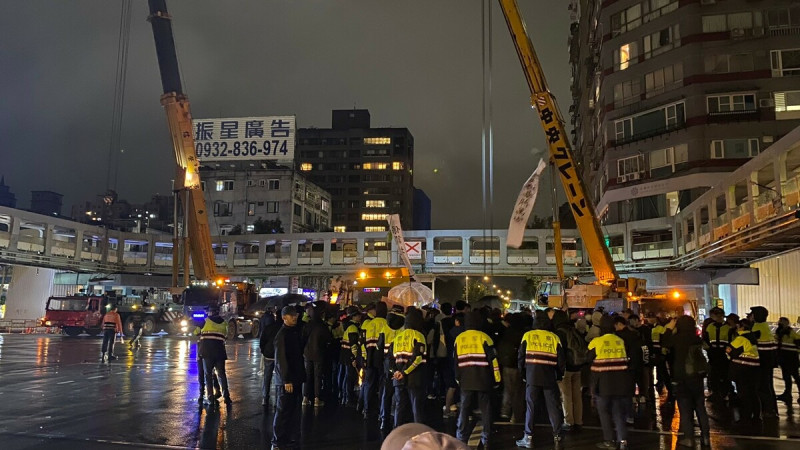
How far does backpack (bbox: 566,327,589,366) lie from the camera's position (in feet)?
31.0

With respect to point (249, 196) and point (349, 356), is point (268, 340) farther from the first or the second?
point (249, 196)

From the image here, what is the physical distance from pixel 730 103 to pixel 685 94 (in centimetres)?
277

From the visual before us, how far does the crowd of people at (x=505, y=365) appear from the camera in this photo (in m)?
8.17

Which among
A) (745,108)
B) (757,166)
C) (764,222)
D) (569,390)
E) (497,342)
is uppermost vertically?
(745,108)

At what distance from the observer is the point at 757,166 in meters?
19.7

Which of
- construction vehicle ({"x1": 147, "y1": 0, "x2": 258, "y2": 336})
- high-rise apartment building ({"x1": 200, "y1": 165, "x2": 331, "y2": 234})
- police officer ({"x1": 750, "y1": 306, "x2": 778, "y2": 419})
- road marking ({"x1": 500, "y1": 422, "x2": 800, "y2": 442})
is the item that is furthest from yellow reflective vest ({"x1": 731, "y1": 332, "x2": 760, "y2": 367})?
high-rise apartment building ({"x1": 200, "y1": 165, "x2": 331, "y2": 234})

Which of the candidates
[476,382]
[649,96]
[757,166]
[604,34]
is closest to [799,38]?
[649,96]

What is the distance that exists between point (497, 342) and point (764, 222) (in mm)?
11483

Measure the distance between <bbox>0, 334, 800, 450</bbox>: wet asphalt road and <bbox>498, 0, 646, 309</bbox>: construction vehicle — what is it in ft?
27.1

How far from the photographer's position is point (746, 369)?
10109mm

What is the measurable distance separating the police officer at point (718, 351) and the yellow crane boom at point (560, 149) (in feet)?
24.0

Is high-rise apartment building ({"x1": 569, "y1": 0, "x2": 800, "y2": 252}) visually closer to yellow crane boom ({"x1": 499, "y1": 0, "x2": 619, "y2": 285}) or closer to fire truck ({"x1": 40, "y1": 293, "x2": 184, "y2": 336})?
yellow crane boom ({"x1": 499, "y1": 0, "x2": 619, "y2": 285})

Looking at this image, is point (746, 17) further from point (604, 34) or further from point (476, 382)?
point (476, 382)

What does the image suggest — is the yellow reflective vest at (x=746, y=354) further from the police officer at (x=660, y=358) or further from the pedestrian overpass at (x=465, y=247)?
the pedestrian overpass at (x=465, y=247)
